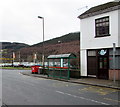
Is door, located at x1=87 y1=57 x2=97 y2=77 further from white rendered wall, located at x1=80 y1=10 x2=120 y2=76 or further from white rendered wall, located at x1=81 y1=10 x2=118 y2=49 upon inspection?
white rendered wall, located at x1=81 y1=10 x2=118 y2=49

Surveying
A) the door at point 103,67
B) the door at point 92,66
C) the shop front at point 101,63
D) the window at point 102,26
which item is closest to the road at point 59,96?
the shop front at point 101,63

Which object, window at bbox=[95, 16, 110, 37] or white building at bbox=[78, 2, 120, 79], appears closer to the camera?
white building at bbox=[78, 2, 120, 79]

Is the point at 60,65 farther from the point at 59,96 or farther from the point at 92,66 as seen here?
the point at 59,96

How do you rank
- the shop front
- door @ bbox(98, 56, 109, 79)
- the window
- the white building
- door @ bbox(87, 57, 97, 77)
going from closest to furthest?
the white building, the shop front, door @ bbox(98, 56, 109, 79), the window, door @ bbox(87, 57, 97, 77)

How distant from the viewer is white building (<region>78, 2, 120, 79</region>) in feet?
45.9

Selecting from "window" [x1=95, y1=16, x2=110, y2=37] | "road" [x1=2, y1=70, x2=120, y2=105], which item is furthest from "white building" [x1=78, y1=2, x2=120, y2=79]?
"road" [x1=2, y1=70, x2=120, y2=105]

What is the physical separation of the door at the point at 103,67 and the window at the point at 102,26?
7.44ft

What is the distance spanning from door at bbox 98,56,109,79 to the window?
7.44 feet

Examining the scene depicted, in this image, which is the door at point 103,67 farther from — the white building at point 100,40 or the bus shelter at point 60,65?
the bus shelter at point 60,65

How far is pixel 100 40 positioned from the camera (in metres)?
15.0

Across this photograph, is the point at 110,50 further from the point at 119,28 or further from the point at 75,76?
the point at 75,76

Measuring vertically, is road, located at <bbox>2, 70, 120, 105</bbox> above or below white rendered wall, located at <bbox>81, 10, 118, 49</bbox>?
below

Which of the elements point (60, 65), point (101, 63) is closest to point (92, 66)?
point (101, 63)

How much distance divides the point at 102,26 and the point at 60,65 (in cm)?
600
